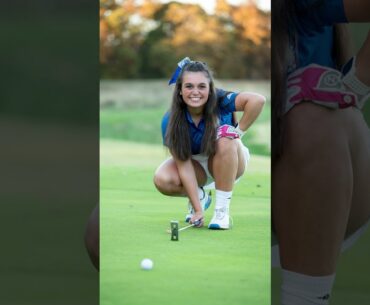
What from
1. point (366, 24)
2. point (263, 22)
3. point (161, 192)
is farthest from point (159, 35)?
point (366, 24)

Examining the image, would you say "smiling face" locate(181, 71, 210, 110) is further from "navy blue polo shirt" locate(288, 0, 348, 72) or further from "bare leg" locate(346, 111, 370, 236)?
"bare leg" locate(346, 111, 370, 236)

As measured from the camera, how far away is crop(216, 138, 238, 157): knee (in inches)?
159

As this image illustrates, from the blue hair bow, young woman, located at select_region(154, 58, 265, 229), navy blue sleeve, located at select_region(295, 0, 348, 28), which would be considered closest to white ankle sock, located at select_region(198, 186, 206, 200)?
young woman, located at select_region(154, 58, 265, 229)

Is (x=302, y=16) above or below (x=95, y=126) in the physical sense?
above

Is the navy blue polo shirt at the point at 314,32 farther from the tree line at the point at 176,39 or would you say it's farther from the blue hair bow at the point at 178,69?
the blue hair bow at the point at 178,69

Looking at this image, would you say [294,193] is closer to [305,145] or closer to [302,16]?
[305,145]

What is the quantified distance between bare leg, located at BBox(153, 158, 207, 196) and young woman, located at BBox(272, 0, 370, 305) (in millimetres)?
388

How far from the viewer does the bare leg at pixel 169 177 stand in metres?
4.09

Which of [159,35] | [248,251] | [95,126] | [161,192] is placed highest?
[159,35]

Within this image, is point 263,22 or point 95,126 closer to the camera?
point 263,22

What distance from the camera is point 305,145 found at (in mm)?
4070

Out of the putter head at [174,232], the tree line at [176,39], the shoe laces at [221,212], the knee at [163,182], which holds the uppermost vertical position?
the tree line at [176,39]

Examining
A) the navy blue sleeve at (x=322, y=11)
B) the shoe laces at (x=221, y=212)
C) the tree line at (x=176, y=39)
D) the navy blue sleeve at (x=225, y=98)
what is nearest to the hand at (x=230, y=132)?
the navy blue sleeve at (x=225, y=98)

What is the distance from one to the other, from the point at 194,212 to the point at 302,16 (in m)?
1.11
